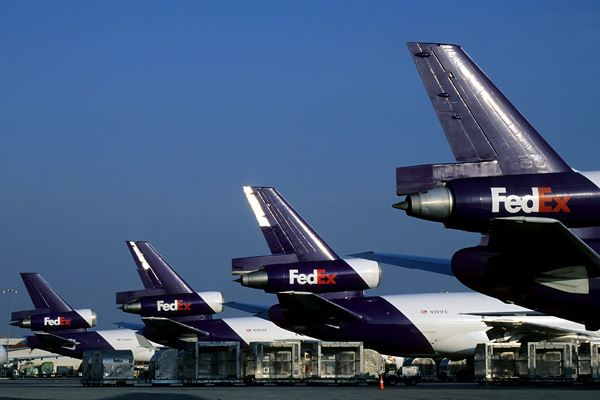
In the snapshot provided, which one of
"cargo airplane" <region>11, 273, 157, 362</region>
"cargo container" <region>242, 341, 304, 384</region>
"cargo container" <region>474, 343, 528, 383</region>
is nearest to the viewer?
"cargo container" <region>474, 343, 528, 383</region>

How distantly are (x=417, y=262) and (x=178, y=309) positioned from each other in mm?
34255

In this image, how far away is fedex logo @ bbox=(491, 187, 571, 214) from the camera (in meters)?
17.8

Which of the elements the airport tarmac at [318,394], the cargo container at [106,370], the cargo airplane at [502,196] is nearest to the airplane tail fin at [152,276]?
the cargo container at [106,370]

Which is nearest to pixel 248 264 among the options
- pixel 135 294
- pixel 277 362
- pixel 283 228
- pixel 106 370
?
pixel 283 228

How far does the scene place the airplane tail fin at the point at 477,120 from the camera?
19312mm

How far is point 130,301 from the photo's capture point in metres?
59.2

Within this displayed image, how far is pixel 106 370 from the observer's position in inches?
1807

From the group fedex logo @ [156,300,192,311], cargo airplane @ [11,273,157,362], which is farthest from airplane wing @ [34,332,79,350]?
fedex logo @ [156,300,192,311]

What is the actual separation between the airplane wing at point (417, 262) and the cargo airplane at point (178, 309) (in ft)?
99.0

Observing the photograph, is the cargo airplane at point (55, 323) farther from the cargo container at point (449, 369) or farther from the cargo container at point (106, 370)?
the cargo container at point (449, 369)

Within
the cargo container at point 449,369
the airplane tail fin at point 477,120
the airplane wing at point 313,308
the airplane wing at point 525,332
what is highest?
the airplane tail fin at point 477,120

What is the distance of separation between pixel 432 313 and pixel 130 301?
927 inches

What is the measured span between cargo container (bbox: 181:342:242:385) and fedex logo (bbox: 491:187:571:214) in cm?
2672

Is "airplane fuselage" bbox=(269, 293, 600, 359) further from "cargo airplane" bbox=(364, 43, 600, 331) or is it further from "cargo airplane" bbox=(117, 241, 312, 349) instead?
"cargo airplane" bbox=(364, 43, 600, 331)
